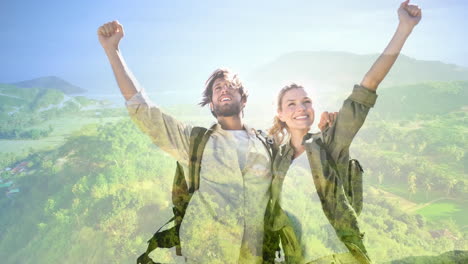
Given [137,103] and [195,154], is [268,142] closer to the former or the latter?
[195,154]

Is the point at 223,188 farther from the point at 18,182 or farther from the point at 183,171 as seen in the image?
the point at 18,182

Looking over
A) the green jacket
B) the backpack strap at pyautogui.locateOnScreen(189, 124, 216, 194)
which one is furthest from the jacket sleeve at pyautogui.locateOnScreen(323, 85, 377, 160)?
the backpack strap at pyautogui.locateOnScreen(189, 124, 216, 194)

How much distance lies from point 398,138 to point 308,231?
1238 centimetres

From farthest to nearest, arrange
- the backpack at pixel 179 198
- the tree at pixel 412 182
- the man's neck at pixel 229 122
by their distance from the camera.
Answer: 1. the tree at pixel 412 182
2. the man's neck at pixel 229 122
3. the backpack at pixel 179 198

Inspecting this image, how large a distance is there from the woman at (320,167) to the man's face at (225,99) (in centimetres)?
36

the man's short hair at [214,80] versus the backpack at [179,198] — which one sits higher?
the man's short hair at [214,80]

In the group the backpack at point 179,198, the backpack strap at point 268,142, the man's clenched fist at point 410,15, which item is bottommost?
the backpack at point 179,198

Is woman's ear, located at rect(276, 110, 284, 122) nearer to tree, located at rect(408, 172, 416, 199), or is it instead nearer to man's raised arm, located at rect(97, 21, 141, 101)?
man's raised arm, located at rect(97, 21, 141, 101)

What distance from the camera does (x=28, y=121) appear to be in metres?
9.00

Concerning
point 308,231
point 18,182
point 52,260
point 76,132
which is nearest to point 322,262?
point 308,231

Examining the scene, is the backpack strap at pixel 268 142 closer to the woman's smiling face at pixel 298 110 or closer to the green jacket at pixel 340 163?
the woman's smiling face at pixel 298 110

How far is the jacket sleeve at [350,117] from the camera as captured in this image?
2.14 meters

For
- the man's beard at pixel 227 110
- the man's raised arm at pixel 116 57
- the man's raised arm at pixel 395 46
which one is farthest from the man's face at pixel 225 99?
the man's raised arm at pixel 395 46

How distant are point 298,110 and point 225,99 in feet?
1.86
